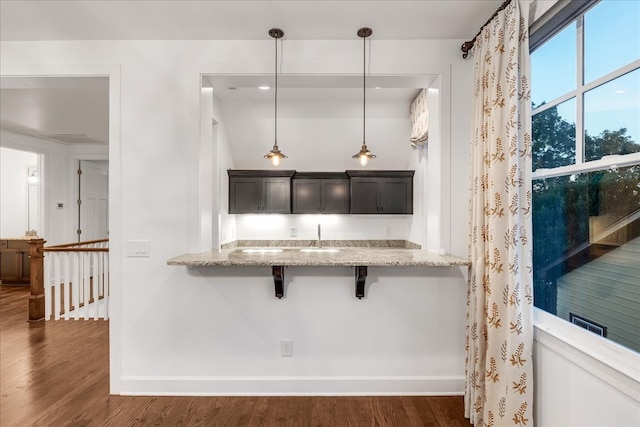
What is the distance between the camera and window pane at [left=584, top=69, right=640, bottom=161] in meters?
1.36

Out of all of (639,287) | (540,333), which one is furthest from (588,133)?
(540,333)

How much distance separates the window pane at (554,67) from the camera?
5.65ft

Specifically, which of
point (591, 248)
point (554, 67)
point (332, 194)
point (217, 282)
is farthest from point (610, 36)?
point (332, 194)

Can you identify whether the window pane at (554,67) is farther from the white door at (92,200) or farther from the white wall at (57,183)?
the white door at (92,200)

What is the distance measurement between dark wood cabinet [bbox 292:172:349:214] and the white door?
4.69 m

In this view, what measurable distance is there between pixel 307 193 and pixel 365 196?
0.85m

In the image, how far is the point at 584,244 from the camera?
1.65 m

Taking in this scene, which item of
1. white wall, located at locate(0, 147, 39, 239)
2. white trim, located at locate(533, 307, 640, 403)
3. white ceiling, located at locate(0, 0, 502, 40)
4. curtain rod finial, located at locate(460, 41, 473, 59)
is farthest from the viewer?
white wall, located at locate(0, 147, 39, 239)

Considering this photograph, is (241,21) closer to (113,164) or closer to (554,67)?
(113,164)

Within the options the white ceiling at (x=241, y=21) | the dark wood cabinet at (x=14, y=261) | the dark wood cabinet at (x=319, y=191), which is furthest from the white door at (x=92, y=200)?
the dark wood cabinet at (x=319, y=191)

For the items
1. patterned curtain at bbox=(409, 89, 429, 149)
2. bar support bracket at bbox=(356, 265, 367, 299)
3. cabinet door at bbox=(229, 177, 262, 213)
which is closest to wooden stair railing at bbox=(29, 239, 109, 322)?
cabinet door at bbox=(229, 177, 262, 213)

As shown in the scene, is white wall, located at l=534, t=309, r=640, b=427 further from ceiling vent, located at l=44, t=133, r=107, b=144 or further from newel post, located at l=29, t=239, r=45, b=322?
ceiling vent, located at l=44, t=133, r=107, b=144

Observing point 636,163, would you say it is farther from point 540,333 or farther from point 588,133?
point 540,333

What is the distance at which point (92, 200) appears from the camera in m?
6.79
